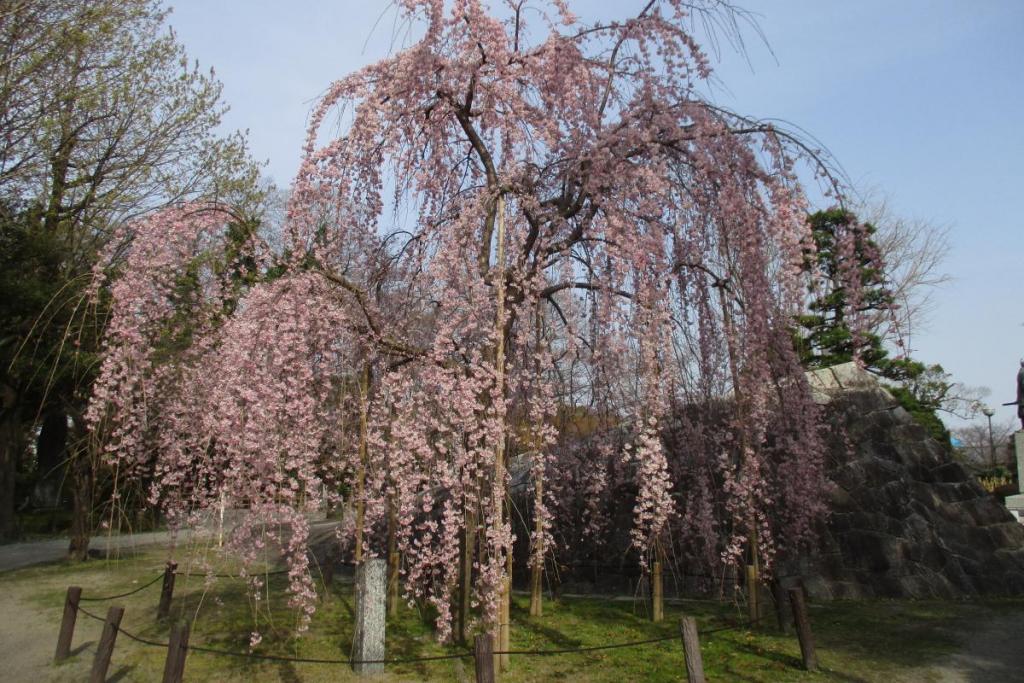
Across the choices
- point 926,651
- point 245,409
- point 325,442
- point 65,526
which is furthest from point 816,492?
point 65,526

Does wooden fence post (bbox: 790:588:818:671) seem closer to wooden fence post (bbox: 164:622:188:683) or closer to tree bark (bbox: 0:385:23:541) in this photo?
wooden fence post (bbox: 164:622:188:683)

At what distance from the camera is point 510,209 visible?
6.48 m

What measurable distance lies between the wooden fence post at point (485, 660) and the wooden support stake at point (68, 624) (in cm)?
474

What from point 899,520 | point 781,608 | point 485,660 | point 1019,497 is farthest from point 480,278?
point 1019,497

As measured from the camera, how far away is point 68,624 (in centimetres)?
688

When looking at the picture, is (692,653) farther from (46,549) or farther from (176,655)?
(46,549)

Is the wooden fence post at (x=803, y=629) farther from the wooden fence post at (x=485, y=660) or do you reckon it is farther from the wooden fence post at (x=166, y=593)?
the wooden fence post at (x=166, y=593)

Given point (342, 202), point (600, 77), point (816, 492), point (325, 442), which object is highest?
point (600, 77)

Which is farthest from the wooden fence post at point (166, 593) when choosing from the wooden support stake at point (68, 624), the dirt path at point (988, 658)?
the dirt path at point (988, 658)

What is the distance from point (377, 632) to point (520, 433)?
2258mm

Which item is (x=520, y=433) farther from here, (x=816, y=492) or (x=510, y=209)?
(x=816, y=492)

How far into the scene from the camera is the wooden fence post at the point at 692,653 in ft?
15.3

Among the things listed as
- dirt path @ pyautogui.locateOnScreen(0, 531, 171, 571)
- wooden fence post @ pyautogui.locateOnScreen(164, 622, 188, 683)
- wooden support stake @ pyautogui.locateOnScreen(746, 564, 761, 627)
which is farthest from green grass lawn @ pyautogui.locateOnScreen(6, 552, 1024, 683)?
dirt path @ pyautogui.locateOnScreen(0, 531, 171, 571)

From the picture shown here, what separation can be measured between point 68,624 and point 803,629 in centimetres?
685
